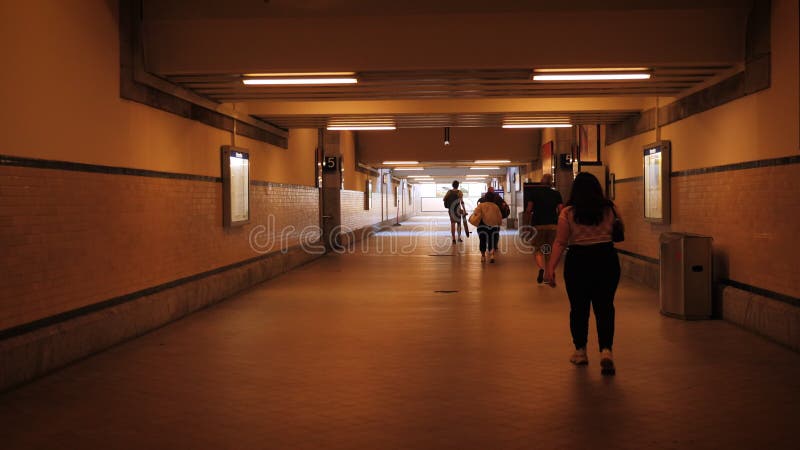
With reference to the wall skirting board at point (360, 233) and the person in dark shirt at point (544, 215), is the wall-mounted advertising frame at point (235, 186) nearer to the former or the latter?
the person in dark shirt at point (544, 215)

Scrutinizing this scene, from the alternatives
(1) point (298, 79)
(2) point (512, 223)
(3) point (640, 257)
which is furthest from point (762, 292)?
(2) point (512, 223)

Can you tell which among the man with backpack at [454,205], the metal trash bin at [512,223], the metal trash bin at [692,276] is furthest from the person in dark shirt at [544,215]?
the metal trash bin at [512,223]

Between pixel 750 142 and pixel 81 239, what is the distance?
6.68m

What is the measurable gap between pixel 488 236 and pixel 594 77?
7.79m

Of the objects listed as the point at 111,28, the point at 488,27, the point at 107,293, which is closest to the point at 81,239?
the point at 107,293

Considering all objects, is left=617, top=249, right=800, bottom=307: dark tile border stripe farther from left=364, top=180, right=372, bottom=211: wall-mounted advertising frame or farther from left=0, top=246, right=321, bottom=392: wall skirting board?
left=364, top=180, right=372, bottom=211: wall-mounted advertising frame

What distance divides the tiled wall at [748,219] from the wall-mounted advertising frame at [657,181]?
0.44 feet

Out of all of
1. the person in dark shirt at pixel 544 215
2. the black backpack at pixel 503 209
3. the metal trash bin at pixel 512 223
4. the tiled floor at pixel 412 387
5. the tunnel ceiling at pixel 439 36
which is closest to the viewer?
the tiled floor at pixel 412 387

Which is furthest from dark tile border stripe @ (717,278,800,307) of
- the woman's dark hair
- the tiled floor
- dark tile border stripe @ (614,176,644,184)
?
dark tile border stripe @ (614,176,644,184)

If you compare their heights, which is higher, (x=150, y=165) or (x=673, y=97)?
(x=673, y=97)

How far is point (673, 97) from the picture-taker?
34.1 ft

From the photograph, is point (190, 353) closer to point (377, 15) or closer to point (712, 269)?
point (377, 15)

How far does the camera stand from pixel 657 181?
10711 millimetres

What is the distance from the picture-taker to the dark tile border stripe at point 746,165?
6.80 m
